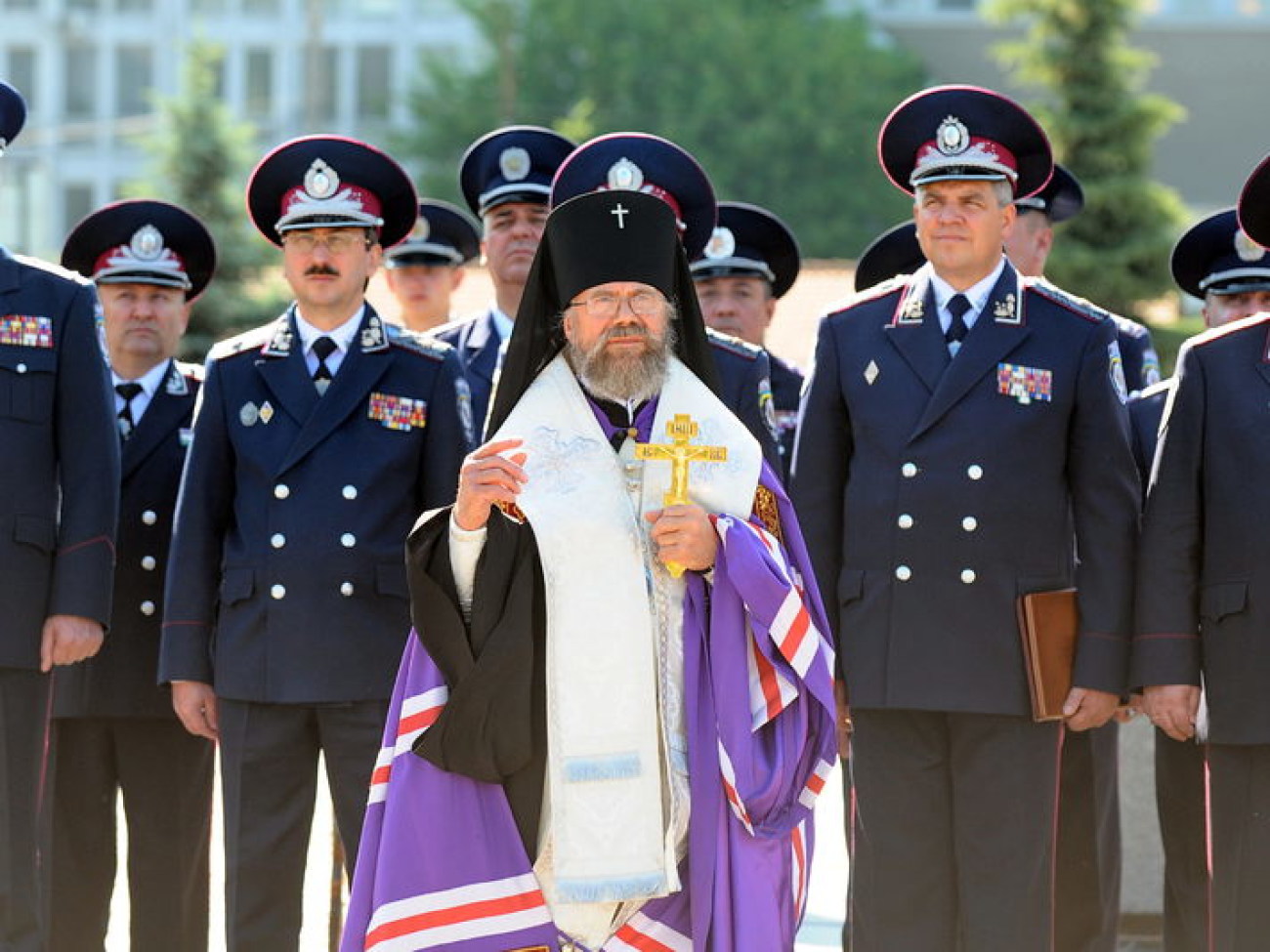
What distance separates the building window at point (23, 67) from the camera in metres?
75.9

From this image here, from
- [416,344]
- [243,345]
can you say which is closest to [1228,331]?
[416,344]

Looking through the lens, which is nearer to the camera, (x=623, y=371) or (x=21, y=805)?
(x=623, y=371)

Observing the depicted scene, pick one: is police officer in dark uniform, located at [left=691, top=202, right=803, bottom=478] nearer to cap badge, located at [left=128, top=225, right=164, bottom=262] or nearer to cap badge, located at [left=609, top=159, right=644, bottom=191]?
cap badge, located at [left=609, top=159, right=644, bottom=191]

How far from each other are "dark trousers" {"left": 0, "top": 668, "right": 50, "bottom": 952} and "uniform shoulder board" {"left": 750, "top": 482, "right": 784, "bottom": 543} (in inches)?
96.5

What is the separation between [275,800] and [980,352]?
2461mm

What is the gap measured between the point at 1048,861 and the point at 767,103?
58.3 m

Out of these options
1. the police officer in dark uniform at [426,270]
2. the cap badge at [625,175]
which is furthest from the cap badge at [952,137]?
the police officer in dark uniform at [426,270]

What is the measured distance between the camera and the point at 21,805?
24.3 feet

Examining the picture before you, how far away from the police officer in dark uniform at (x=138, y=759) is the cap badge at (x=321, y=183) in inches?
34.0

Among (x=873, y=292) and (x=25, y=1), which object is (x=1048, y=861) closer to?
(x=873, y=292)

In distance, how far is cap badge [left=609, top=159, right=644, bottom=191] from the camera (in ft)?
26.2

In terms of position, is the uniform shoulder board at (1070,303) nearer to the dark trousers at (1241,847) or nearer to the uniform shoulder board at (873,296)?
the uniform shoulder board at (873,296)

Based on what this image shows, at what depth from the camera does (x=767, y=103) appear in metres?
64.6

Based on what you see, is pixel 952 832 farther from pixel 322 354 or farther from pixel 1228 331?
pixel 322 354
